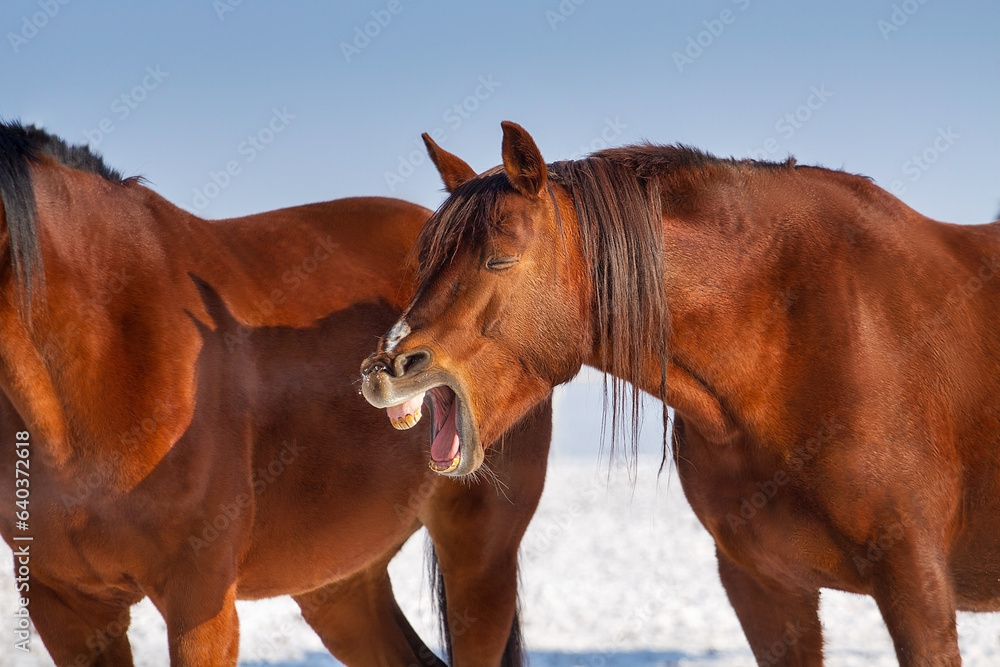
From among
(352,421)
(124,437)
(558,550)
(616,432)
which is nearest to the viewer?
(616,432)

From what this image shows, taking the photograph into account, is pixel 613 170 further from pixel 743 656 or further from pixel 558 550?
pixel 558 550

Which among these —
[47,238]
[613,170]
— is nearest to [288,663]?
[47,238]

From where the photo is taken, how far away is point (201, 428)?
3.37 m

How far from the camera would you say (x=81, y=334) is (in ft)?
10.6

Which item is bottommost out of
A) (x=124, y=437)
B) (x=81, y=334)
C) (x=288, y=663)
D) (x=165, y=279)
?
(x=288, y=663)

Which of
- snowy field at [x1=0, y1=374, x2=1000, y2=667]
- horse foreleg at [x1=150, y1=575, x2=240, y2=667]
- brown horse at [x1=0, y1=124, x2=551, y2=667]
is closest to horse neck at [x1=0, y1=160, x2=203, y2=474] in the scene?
brown horse at [x1=0, y1=124, x2=551, y2=667]

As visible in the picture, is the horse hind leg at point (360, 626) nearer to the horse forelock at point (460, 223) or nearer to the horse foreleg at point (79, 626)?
the horse foreleg at point (79, 626)

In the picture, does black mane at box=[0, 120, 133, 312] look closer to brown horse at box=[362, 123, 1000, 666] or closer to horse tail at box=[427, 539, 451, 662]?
brown horse at box=[362, 123, 1000, 666]

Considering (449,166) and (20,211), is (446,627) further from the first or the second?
(20,211)

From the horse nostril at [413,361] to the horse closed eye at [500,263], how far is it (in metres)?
0.34

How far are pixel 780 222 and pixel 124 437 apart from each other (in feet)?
8.10

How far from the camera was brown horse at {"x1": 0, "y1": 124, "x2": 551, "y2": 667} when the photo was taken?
3.18 meters

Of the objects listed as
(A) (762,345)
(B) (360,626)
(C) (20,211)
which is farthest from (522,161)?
(B) (360,626)

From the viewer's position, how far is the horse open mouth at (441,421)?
2801 millimetres
